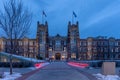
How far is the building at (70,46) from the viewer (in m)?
160

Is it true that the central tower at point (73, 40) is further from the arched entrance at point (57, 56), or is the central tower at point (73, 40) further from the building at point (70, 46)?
the arched entrance at point (57, 56)

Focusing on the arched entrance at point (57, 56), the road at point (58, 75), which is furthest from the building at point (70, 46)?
the road at point (58, 75)

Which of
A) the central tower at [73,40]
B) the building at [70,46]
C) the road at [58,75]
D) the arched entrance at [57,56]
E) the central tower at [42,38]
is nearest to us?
the road at [58,75]

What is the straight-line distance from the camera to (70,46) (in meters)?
160

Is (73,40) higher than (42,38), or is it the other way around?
(42,38)

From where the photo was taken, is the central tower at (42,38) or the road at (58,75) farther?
the central tower at (42,38)

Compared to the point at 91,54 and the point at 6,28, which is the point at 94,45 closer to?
the point at 91,54

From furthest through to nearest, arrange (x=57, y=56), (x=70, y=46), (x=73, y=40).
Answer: (x=57, y=56)
(x=73, y=40)
(x=70, y=46)

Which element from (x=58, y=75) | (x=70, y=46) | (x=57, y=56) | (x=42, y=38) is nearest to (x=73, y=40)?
(x=70, y=46)

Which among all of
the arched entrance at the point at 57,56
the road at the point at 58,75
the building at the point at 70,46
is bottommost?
the road at the point at 58,75

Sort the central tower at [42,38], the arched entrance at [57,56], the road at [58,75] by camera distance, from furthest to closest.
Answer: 1. the arched entrance at [57,56]
2. the central tower at [42,38]
3. the road at [58,75]

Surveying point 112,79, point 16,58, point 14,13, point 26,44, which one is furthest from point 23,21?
point 26,44

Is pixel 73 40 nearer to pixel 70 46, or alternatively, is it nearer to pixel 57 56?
pixel 70 46

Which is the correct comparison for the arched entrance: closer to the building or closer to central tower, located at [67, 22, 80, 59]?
the building
